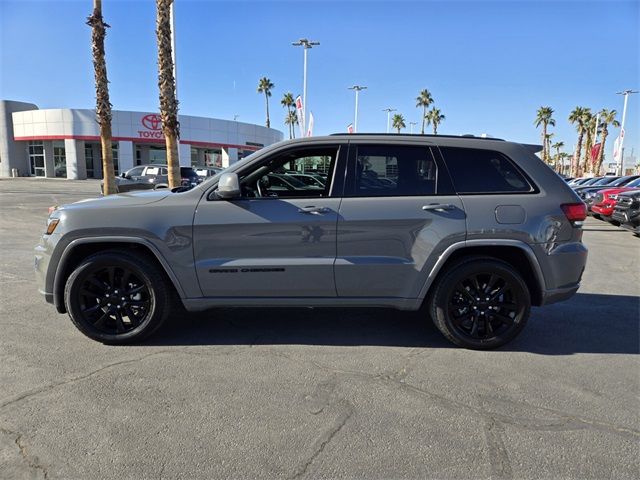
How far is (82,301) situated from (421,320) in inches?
134

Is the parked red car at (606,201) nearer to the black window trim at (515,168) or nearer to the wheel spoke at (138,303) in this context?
the black window trim at (515,168)

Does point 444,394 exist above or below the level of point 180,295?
below

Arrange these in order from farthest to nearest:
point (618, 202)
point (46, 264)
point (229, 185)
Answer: point (618, 202)
point (46, 264)
point (229, 185)

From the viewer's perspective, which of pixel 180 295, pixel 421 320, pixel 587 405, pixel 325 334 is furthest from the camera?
pixel 421 320

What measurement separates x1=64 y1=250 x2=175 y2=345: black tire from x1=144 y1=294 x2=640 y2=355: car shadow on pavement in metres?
0.29

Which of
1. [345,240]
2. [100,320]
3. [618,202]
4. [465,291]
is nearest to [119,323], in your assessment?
[100,320]

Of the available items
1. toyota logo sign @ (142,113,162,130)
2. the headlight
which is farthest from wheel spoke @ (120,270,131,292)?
toyota logo sign @ (142,113,162,130)

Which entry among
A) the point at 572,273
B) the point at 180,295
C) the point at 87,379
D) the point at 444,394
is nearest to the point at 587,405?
the point at 444,394

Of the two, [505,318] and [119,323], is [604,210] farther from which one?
[119,323]

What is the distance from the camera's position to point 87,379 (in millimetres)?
3311

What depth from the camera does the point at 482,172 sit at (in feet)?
12.7

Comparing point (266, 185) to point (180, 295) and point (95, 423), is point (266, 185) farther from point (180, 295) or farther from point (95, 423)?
point (95, 423)

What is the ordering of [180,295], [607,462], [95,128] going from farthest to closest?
[95,128] < [180,295] < [607,462]

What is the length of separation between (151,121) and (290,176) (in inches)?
1697
